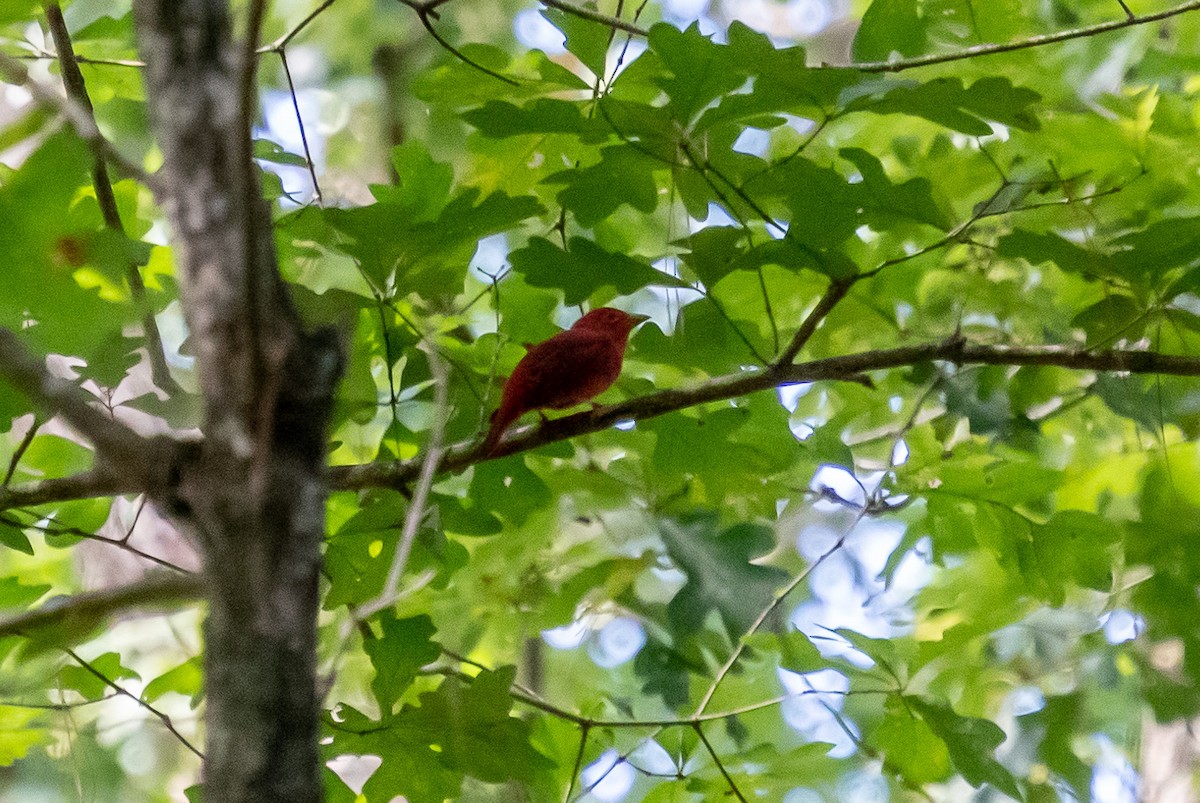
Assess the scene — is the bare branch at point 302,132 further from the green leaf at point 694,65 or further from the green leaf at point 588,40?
the green leaf at point 694,65

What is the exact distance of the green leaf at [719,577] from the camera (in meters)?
1.69

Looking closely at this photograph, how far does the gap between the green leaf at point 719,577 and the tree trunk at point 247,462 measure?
105 centimetres

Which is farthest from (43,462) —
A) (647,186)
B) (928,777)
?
(928,777)

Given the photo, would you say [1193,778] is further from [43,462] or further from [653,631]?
[43,462]

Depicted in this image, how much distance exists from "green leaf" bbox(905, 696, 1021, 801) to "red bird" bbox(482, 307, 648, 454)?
26.8 inches

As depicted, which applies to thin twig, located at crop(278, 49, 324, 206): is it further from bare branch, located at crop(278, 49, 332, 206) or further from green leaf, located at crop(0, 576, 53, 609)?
green leaf, located at crop(0, 576, 53, 609)

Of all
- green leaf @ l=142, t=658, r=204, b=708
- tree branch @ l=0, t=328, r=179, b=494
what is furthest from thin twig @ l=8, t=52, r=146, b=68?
tree branch @ l=0, t=328, r=179, b=494

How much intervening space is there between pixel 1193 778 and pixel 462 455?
215 cm

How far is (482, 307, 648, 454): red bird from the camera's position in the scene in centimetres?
163

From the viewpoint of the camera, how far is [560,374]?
1.66 meters

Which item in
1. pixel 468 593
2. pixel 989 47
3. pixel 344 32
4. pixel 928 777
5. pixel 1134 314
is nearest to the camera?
pixel 989 47

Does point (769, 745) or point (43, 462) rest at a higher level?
point (43, 462)

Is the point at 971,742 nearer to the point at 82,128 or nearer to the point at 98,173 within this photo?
the point at 82,128

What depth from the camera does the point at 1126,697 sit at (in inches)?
103
